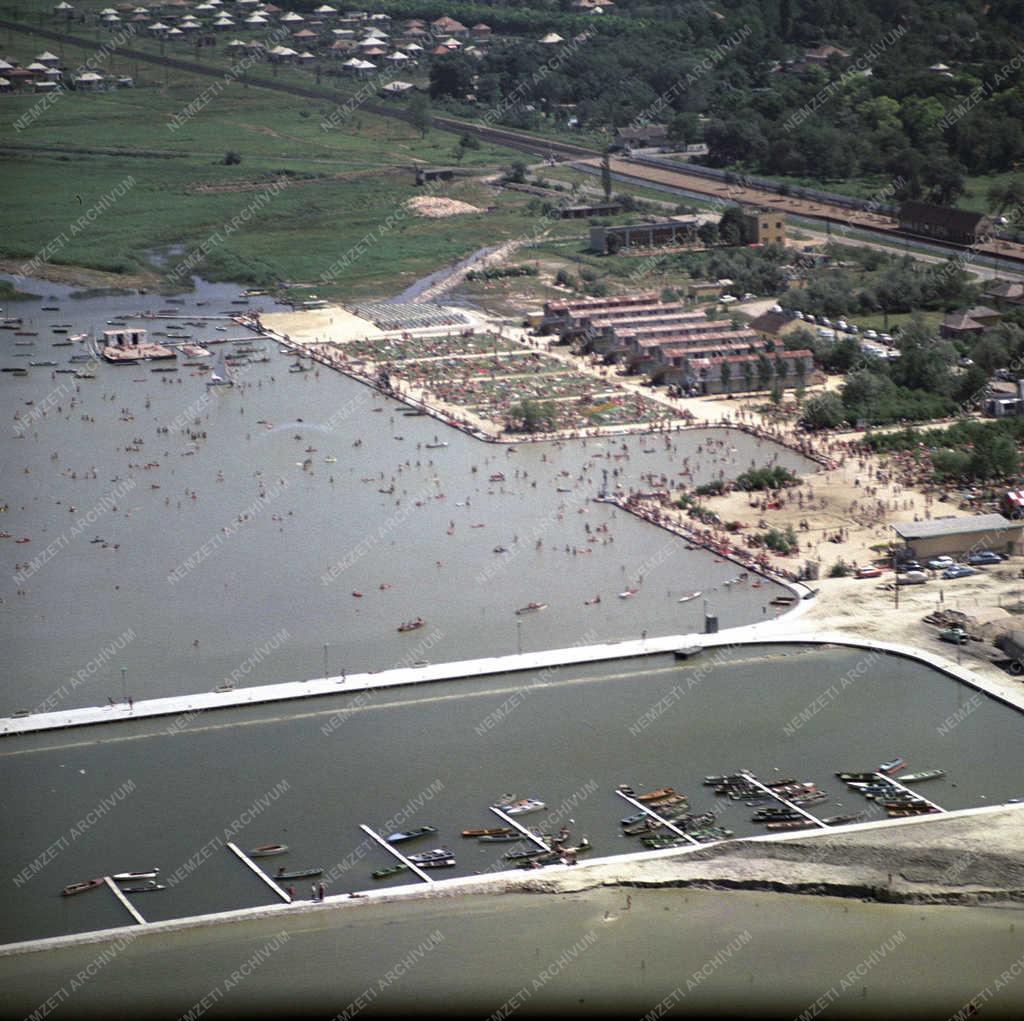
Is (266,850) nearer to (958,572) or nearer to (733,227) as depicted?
(958,572)

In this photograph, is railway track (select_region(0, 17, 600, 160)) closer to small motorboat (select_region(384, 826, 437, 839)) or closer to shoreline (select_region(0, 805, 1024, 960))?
small motorboat (select_region(384, 826, 437, 839))

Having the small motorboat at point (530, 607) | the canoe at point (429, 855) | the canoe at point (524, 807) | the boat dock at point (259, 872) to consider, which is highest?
the canoe at point (524, 807)

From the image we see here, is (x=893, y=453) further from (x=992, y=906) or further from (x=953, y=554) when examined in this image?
(x=992, y=906)

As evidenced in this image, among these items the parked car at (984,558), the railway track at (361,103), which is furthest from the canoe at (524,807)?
the railway track at (361,103)

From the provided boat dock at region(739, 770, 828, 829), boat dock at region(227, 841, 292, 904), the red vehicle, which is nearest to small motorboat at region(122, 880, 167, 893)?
boat dock at region(227, 841, 292, 904)

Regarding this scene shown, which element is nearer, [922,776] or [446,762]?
[922,776]

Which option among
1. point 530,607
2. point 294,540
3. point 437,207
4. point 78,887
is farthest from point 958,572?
point 437,207

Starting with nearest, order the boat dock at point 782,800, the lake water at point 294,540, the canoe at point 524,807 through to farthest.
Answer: the boat dock at point 782,800 → the canoe at point 524,807 → the lake water at point 294,540

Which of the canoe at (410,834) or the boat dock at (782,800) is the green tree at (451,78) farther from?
the canoe at (410,834)
